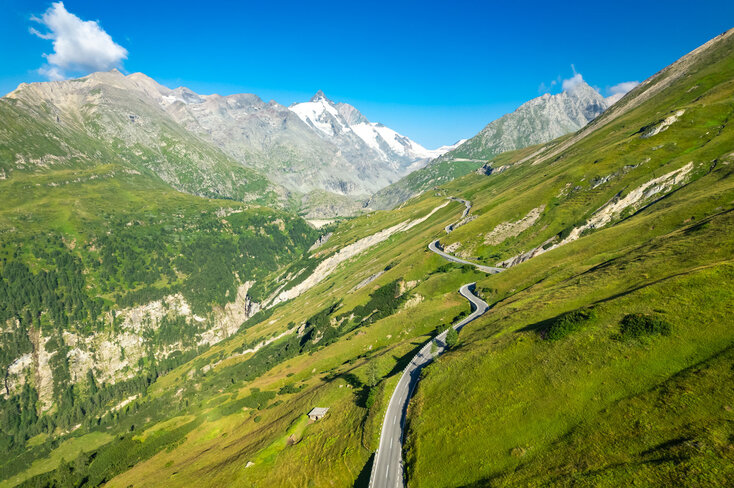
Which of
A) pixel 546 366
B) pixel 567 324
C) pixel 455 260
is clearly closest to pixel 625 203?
pixel 455 260

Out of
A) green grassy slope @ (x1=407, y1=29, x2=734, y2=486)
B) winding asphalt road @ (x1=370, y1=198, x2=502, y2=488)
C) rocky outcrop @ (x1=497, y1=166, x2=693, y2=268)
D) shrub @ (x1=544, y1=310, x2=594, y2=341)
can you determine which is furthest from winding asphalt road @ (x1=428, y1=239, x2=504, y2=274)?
shrub @ (x1=544, y1=310, x2=594, y2=341)

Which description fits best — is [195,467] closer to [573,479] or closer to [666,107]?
[573,479]

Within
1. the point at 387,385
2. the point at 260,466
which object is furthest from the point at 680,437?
the point at 260,466

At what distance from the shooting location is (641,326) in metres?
44.5

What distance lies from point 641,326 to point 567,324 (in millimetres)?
9547

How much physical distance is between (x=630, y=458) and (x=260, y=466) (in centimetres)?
6026

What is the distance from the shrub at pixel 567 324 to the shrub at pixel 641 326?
5.17m

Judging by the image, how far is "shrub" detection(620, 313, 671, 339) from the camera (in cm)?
4256

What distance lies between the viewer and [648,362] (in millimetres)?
39625

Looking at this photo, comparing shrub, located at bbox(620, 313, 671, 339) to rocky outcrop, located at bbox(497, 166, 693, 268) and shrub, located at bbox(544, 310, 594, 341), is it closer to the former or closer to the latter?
shrub, located at bbox(544, 310, 594, 341)

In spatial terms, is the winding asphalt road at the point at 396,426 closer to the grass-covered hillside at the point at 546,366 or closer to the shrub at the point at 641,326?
the grass-covered hillside at the point at 546,366

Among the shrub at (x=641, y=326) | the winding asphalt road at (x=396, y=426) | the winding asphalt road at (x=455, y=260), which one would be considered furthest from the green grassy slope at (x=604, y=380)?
the winding asphalt road at (x=455, y=260)

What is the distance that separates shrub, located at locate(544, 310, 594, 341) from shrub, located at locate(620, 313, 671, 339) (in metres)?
5.17

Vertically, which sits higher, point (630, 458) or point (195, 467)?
point (630, 458)
